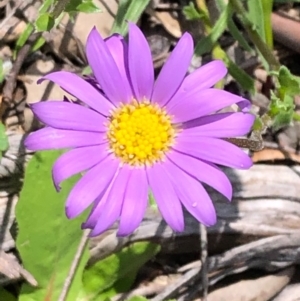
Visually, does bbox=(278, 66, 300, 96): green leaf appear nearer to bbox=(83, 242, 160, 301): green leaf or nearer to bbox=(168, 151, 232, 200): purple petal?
bbox=(168, 151, 232, 200): purple petal

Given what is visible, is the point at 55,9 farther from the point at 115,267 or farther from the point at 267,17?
the point at 115,267

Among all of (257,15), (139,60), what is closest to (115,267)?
(139,60)

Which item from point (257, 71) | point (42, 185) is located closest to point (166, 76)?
point (42, 185)

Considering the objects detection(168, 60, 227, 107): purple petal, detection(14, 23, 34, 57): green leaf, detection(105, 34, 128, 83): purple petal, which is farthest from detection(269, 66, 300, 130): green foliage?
detection(14, 23, 34, 57): green leaf

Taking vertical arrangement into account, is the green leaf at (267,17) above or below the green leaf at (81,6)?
below

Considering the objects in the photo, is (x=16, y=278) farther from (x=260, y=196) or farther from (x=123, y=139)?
(x=260, y=196)

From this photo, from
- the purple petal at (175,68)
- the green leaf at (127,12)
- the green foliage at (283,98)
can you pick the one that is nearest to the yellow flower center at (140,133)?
the purple petal at (175,68)

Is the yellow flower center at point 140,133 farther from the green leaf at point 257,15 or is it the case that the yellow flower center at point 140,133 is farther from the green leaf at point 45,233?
the green leaf at point 257,15

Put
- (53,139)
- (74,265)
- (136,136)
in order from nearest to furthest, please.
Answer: (53,139) → (136,136) → (74,265)
